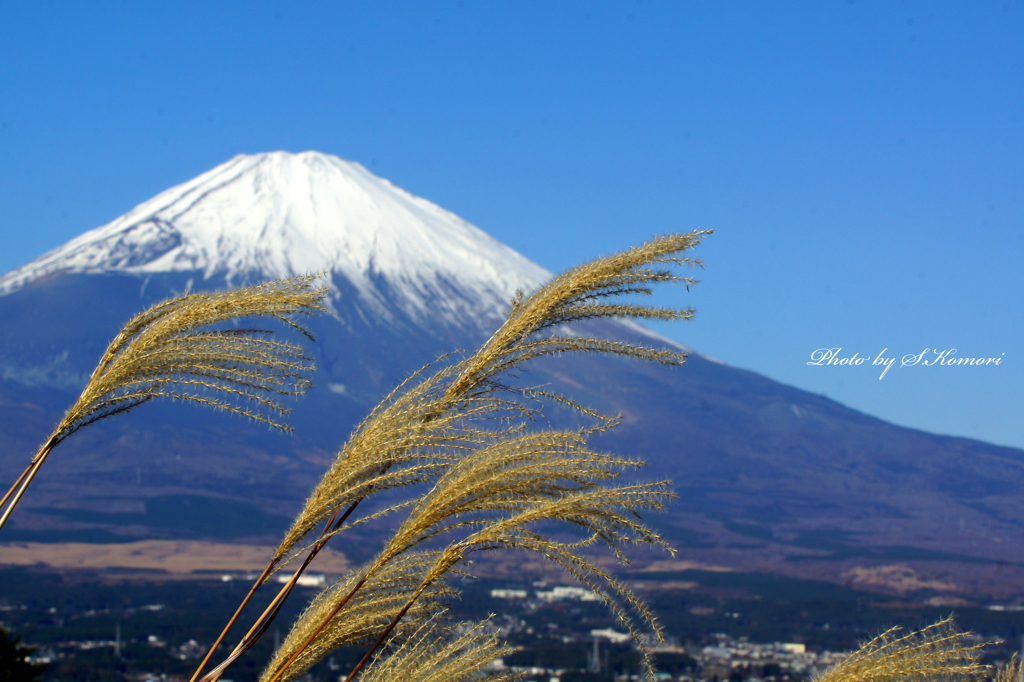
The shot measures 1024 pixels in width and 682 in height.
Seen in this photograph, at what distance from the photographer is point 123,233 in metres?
194

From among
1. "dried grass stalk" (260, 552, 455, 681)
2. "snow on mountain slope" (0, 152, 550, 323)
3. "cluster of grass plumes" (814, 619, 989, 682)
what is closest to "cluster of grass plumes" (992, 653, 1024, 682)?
"cluster of grass plumes" (814, 619, 989, 682)

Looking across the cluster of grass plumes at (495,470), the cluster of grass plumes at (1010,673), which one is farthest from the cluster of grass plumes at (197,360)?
the cluster of grass plumes at (1010,673)

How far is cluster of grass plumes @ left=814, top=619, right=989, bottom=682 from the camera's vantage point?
2.51 meters

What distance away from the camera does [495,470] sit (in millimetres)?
2361

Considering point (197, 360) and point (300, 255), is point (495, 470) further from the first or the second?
point (300, 255)

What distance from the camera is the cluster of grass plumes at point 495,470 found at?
2.31m

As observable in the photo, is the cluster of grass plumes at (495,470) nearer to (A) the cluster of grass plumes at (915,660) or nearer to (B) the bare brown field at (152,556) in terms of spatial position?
(A) the cluster of grass plumes at (915,660)

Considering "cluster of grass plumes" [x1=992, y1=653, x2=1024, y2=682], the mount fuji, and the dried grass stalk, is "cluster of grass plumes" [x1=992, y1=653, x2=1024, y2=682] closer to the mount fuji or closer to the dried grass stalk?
the dried grass stalk

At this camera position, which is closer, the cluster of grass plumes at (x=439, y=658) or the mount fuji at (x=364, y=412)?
the cluster of grass plumes at (x=439, y=658)

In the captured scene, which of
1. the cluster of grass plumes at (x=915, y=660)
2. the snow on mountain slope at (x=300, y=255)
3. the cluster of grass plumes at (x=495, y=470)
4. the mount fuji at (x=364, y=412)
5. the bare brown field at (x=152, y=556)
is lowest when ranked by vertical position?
the cluster of grass plumes at (x=915, y=660)

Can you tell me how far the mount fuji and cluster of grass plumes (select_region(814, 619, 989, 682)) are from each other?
335 feet

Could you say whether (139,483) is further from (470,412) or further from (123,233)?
(470,412)

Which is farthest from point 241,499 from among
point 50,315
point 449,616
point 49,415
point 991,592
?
point 449,616

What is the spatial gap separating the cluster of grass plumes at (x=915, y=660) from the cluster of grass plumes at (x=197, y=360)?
1.56 m
